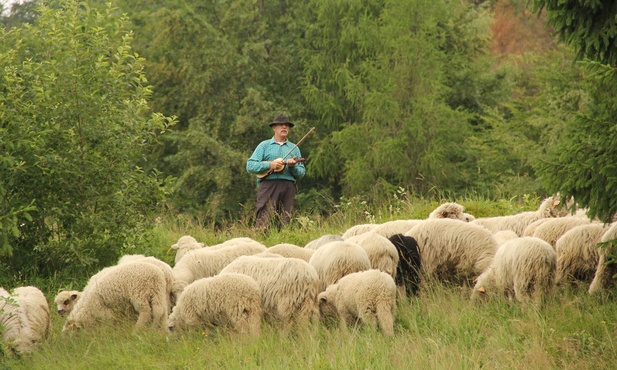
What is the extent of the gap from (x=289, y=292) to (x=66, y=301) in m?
2.85

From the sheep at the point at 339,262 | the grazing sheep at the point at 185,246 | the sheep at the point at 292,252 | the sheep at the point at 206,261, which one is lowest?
the grazing sheep at the point at 185,246

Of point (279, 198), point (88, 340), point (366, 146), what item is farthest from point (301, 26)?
point (88, 340)

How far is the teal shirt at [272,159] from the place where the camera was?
53.5ft

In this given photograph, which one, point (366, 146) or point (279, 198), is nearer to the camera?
point (279, 198)

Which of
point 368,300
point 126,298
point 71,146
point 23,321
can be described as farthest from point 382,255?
point 71,146

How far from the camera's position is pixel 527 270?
9.77m

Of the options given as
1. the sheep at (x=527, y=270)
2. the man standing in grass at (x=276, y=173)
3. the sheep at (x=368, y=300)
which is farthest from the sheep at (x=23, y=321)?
the man standing in grass at (x=276, y=173)

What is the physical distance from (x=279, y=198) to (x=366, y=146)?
17.9 metres

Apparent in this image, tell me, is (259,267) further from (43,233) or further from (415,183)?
(415,183)

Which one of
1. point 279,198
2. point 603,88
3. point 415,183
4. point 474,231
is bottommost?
point 415,183

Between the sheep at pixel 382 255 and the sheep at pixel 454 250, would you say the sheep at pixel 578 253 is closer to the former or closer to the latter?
the sheep at pixel 454 250

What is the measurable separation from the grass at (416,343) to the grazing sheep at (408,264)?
293 mm

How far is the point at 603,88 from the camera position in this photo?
9.55 m

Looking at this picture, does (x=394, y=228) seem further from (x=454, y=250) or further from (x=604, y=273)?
(x=604, y=273)
